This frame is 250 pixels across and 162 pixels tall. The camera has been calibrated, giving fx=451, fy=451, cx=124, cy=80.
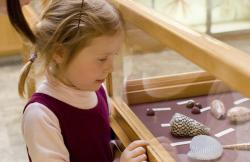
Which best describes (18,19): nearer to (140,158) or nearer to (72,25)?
(72,25)

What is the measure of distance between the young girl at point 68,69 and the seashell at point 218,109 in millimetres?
143

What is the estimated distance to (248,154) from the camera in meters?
0.69

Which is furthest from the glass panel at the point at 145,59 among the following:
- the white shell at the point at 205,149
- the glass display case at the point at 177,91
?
the white shell at the point at 205,149

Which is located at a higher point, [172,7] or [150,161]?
[172,7]

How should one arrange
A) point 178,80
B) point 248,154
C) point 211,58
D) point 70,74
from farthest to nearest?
point 178,80 < point 70,74 < point 248,154 < point 211,58

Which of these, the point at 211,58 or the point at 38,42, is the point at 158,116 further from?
the point at 211,58

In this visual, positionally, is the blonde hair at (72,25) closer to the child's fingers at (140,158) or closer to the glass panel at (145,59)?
the glass panel at (145,59)

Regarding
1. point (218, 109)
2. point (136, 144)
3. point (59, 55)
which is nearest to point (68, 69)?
point (59, 55)

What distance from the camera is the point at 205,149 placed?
0.74 m

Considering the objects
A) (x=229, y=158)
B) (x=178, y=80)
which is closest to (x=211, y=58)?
(x=229, y=158)

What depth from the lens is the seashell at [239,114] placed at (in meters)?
0.70

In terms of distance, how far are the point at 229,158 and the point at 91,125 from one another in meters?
0.27

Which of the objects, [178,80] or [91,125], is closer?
[91,125]

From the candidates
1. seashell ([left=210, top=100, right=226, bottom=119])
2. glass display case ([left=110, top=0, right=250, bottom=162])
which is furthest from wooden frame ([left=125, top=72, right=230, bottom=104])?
seashell ([left=210, top=100, right=226, bottom=119])
